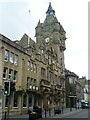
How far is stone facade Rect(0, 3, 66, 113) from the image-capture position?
3531 centimetres

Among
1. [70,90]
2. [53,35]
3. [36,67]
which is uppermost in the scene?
[53,35]

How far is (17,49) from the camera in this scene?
38.1 metres

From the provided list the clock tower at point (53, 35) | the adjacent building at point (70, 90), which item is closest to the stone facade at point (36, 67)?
the clock tower at point (53, 35)

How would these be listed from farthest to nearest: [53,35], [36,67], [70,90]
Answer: [70,90] < [53,35] < [36,67]

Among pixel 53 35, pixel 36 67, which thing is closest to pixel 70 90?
pixel 53 35

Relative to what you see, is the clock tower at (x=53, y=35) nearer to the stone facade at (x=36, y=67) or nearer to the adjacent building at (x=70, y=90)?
the stone facade at (x=36, y=67)

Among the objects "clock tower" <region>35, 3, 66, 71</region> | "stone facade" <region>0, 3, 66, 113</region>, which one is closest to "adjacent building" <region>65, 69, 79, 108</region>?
"stone facade" <region>0, 3, 66, 113</region>

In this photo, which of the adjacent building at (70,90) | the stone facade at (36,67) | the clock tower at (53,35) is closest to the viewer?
the stone facade at (36,67)

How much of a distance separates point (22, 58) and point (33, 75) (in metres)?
5.57

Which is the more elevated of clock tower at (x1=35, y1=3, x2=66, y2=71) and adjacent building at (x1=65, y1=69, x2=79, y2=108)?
clock tower at (x1=35, y1=3, x2=66, y2=71)

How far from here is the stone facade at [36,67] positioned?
116 feet

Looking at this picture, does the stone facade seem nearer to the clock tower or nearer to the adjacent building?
the clock tower

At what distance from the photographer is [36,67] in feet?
151

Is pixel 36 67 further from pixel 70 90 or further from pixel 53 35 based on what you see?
pixel 70 90
